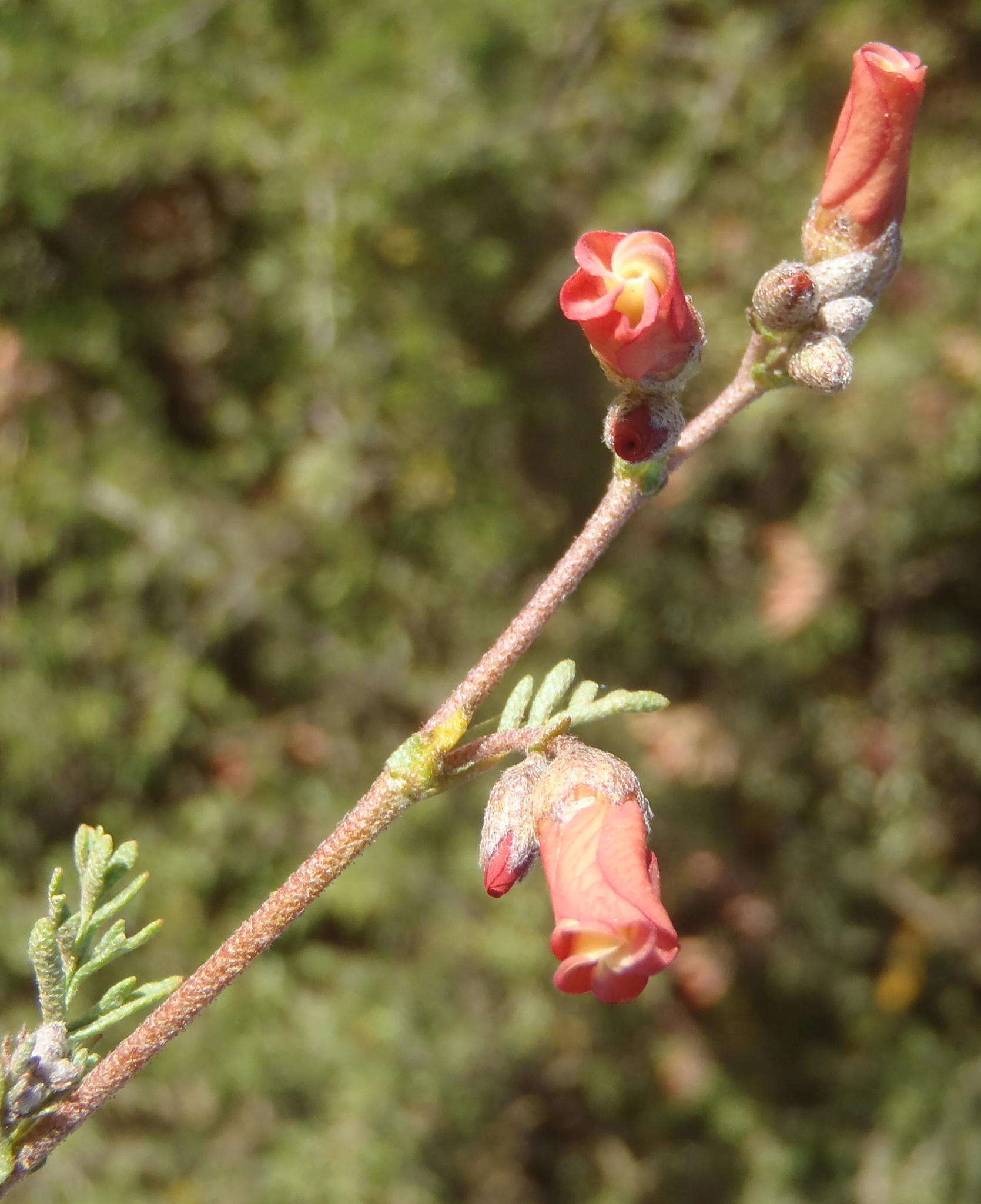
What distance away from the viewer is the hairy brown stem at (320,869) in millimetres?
1184

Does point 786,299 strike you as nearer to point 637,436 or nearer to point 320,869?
point 637,436

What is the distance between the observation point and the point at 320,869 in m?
1.20

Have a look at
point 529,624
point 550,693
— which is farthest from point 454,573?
point 529,624

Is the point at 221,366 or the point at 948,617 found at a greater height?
the point at 221,366

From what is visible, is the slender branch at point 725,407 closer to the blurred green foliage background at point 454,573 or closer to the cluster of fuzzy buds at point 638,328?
the cluster of fuzzy buds at point 638,328

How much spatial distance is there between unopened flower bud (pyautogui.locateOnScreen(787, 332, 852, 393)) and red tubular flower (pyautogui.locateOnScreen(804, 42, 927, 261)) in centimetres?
16

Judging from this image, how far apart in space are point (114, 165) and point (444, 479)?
146cm

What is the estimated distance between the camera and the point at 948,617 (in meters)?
3.65

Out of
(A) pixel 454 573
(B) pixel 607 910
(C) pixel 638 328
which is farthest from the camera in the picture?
Answer: (A) pixel 454 573

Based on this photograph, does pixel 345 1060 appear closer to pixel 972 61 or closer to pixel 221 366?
pixel 221 366

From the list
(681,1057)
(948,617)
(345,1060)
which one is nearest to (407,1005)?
(345,1060)

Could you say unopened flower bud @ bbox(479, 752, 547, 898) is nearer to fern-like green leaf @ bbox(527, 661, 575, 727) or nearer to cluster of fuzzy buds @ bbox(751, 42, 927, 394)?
fern-like green leaf @ bbox(527, 661, 575, 727)

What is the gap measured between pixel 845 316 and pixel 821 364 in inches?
4.0

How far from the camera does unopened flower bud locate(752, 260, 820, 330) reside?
1282mm
